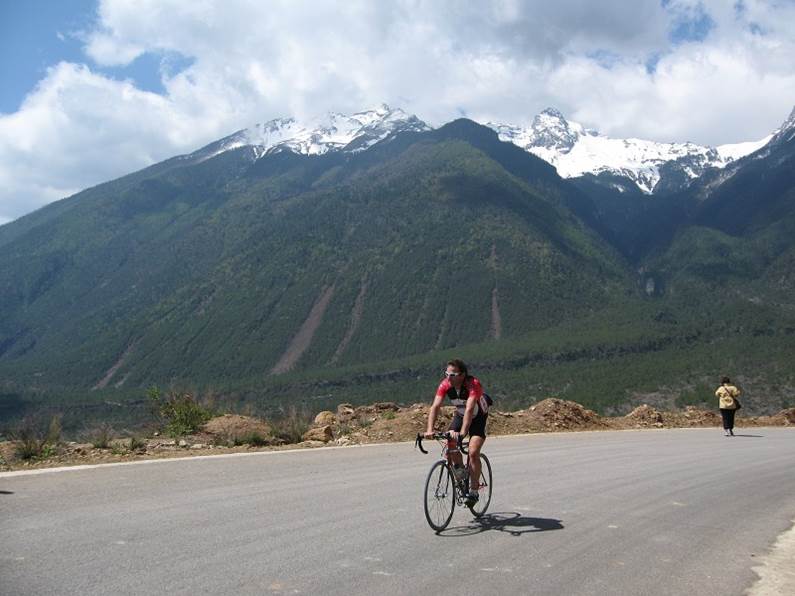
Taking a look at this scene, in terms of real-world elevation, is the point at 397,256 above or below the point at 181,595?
above

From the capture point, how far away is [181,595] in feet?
20.5

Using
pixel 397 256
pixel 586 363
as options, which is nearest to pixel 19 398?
pixel 586 363

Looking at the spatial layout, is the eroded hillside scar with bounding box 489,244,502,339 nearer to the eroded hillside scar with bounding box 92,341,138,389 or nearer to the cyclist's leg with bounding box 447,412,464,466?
the eroded hillside scar with bounding box 92,341,138,389

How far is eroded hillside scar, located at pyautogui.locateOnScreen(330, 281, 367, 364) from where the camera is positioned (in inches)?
6422

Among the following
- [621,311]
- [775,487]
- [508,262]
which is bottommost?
[775,487]

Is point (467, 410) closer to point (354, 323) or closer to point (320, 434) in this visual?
point (320, 434)

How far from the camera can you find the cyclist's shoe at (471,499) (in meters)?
9.09

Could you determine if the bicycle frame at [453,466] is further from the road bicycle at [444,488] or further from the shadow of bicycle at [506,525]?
the shadow of bicycle at [506,525]

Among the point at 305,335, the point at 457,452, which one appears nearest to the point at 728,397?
the point at 457,452

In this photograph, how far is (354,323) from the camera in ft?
575

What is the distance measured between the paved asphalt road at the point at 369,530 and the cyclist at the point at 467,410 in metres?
0.67

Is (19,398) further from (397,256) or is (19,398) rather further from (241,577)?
(241,577)

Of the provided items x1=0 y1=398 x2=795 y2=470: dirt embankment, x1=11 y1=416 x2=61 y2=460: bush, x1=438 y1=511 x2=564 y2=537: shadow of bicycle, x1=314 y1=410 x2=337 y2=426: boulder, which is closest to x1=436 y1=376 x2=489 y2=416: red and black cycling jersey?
x1=438 y1=511 x2=564 y2=537: shadow of bicycle

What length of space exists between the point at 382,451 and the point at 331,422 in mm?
6511
